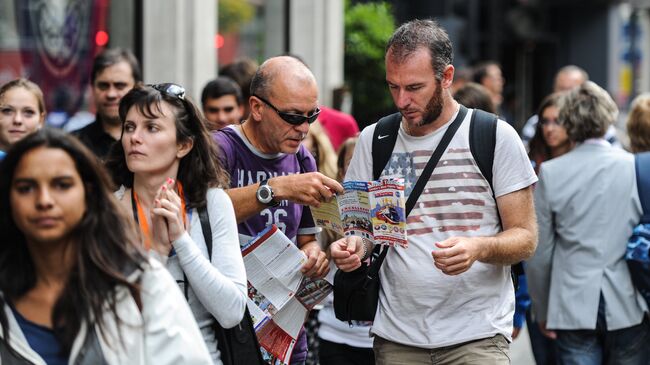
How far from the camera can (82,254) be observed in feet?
10.2

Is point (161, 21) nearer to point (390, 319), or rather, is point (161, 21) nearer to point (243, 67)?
point (243, 67)

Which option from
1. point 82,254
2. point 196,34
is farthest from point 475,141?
point 196,34

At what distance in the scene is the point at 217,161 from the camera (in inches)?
172

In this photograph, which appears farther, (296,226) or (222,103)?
(222,103)

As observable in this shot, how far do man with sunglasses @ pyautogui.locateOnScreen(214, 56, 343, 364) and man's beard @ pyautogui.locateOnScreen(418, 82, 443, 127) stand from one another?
60 centimetres

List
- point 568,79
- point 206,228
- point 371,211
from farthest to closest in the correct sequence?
point 568,79 → point 371,211 → point 206,228

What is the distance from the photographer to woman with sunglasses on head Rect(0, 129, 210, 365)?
3021mm

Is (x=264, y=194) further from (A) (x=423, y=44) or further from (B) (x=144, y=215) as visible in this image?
(A) (x=423, y=44)

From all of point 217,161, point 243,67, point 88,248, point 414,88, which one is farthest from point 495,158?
point 243,67

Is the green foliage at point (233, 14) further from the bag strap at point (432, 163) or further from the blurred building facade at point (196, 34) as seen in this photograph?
the bag strap at point (432, 163)

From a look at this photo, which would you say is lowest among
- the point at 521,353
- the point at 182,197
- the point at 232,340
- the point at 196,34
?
the point at 521,353

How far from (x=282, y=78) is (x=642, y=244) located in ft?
7.87

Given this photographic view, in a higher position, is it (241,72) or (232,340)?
(241,72)

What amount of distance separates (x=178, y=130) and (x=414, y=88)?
3.13ft
